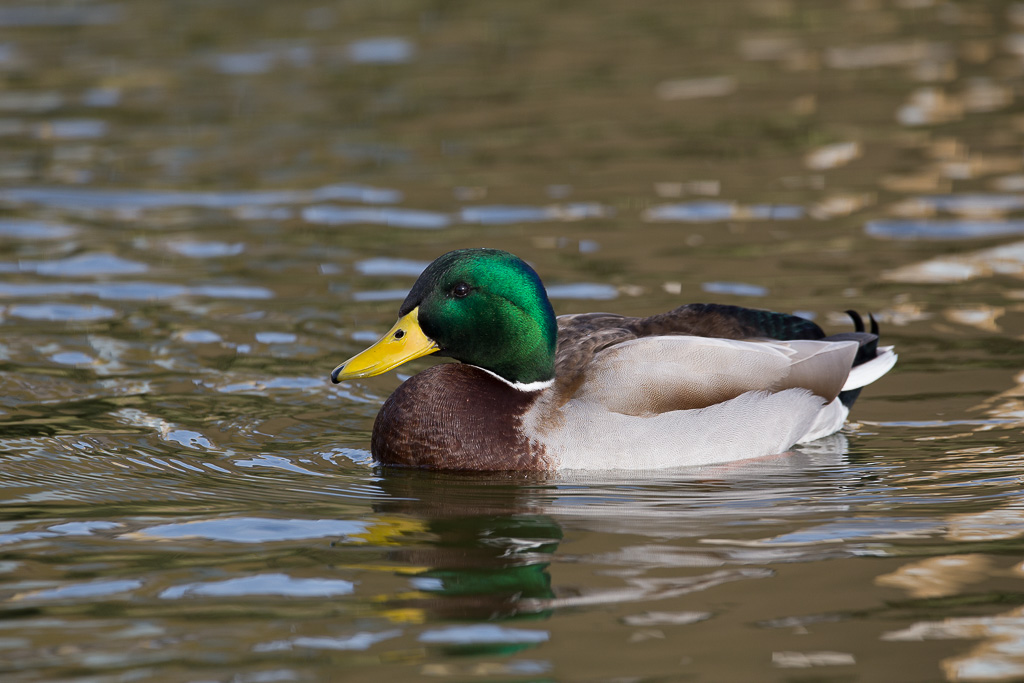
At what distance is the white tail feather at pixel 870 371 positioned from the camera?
320 inches

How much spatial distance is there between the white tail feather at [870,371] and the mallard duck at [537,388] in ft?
2.17

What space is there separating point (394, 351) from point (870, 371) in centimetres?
273

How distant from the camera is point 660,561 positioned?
597cm

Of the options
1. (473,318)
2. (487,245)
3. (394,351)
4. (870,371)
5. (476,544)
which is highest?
(487,245)

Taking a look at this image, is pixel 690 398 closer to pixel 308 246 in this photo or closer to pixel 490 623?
pixel 490 623

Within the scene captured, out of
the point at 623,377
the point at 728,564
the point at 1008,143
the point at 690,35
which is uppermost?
the point at 690,35

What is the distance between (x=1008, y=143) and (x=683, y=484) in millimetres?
7823

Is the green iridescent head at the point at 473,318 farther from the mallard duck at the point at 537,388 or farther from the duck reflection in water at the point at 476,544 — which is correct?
the duck reflection in water at the point at 476,544

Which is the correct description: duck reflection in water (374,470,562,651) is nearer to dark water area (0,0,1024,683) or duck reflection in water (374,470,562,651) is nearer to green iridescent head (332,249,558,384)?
dark water area (0,0,1024,683)

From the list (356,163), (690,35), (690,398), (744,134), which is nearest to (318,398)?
(690,398)

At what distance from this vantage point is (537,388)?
24.3 feet

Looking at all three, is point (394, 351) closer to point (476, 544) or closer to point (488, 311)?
point (488, 311)

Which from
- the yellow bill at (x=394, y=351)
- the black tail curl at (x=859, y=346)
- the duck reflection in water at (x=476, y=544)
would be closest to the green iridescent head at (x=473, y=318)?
the yellow bill at (x=394, y=351)

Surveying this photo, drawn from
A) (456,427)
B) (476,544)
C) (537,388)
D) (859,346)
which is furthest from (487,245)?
(476,544)
